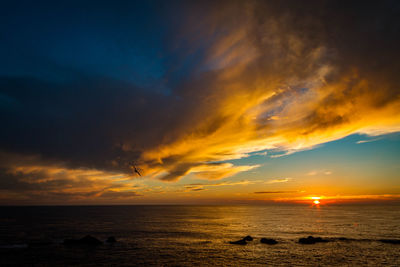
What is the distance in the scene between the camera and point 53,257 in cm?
4247

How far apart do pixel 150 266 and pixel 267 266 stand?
65.3ft

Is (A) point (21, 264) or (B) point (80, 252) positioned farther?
(B) point (80, 252)

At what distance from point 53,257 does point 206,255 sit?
29.1 m

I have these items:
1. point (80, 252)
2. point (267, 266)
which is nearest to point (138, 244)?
point (80, 252)

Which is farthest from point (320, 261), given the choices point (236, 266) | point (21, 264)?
point (21, 264)

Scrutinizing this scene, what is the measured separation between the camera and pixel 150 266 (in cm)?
3828

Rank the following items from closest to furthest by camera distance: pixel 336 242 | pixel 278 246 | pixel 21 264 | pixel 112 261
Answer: pixel 21 264, pixel 112 261, pixel 278 246, pixel 336 242

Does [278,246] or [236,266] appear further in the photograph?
[278,246]

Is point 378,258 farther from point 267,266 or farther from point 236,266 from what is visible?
point 236,266

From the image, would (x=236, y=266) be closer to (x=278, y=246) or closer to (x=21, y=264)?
(x=278, y=246)

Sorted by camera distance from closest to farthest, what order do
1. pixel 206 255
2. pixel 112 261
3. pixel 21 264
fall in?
pixel 21 264
pixel 112 261
pixel 206 255

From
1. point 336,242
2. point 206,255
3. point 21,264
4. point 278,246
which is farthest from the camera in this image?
point 336,242

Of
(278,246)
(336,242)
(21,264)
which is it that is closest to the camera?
(21,264)

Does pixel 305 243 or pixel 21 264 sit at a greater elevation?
pixel 21 264
